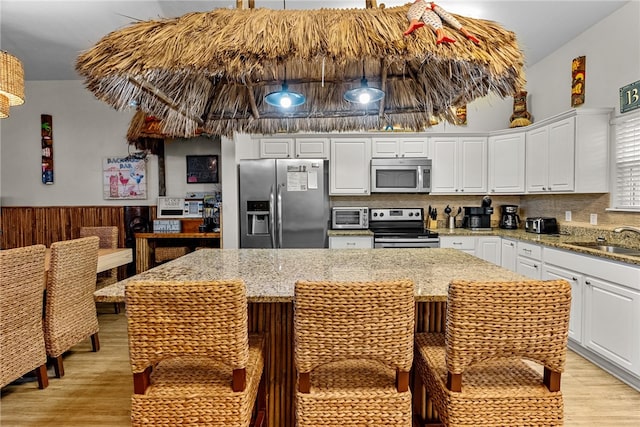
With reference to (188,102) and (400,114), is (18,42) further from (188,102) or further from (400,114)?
(400,114)

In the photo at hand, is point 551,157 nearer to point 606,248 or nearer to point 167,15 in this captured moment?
point 606,248

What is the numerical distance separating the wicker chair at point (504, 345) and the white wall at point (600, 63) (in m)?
2.92

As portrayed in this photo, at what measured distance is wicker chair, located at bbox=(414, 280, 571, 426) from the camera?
112 cm

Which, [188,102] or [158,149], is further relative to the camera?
[158,149]

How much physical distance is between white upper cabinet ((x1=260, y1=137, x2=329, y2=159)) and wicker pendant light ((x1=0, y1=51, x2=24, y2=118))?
2.35 metres

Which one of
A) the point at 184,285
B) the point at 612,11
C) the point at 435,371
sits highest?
the point at 612,11

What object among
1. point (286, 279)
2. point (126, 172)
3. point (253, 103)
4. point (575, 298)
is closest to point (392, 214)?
point (575, 298)

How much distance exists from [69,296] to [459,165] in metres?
4.36

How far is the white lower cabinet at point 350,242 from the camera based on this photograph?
12.8ft

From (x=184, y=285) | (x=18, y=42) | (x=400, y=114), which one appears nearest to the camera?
(x=184, y=285)

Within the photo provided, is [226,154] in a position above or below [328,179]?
above

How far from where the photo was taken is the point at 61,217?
4754 millimetres

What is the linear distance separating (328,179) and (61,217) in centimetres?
405

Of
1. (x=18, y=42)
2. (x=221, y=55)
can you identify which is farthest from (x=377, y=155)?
(x=18, y=42)
